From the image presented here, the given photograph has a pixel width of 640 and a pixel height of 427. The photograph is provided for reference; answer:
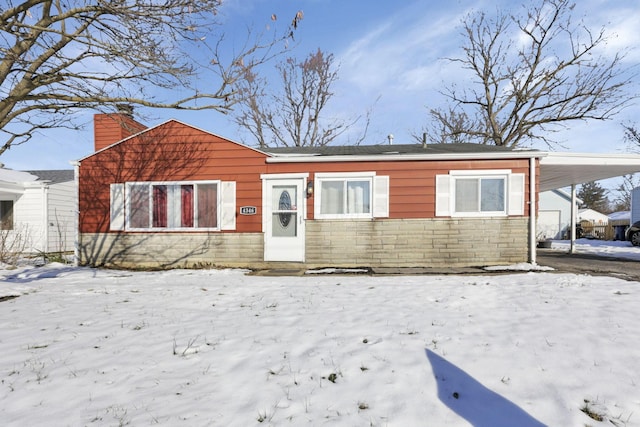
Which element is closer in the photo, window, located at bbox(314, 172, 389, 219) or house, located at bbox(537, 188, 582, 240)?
window, located at bbox(314, 172, 389, 219)

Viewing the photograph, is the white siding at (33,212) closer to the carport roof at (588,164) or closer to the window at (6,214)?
the window at (6,214)

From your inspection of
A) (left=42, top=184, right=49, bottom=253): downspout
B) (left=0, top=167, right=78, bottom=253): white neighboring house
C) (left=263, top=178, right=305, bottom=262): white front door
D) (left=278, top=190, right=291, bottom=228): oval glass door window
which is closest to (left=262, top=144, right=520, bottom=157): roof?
(left=263, top=178, right=305, bottom=262): white front door

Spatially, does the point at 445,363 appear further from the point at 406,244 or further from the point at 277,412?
the point at 406,244

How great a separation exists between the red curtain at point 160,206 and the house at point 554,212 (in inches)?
1061

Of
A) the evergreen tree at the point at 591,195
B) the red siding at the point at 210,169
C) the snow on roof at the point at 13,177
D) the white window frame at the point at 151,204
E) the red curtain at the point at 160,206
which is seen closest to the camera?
the red siding at the point at 210,169

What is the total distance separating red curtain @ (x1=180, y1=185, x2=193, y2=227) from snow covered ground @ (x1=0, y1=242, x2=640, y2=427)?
11.9 feet

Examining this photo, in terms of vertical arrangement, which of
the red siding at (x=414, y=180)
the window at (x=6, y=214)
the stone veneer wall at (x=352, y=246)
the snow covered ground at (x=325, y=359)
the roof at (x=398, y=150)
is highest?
the roof at (x=398, y=150)

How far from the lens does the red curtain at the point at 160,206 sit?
8.82 meters

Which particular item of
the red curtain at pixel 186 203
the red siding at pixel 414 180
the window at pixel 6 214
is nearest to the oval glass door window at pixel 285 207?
the red siding at pixel 414 180

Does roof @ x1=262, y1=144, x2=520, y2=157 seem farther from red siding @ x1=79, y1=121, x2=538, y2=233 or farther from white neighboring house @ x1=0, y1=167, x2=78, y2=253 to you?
white neighboring house @ x1=0, y1=167, x2=78, y2=253

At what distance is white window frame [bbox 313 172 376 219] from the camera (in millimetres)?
Result: 8406

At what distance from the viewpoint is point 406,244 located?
830cm

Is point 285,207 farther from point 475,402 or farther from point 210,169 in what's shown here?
point 475,402

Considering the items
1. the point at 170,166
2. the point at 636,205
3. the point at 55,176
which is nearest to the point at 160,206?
the point at 170,166
